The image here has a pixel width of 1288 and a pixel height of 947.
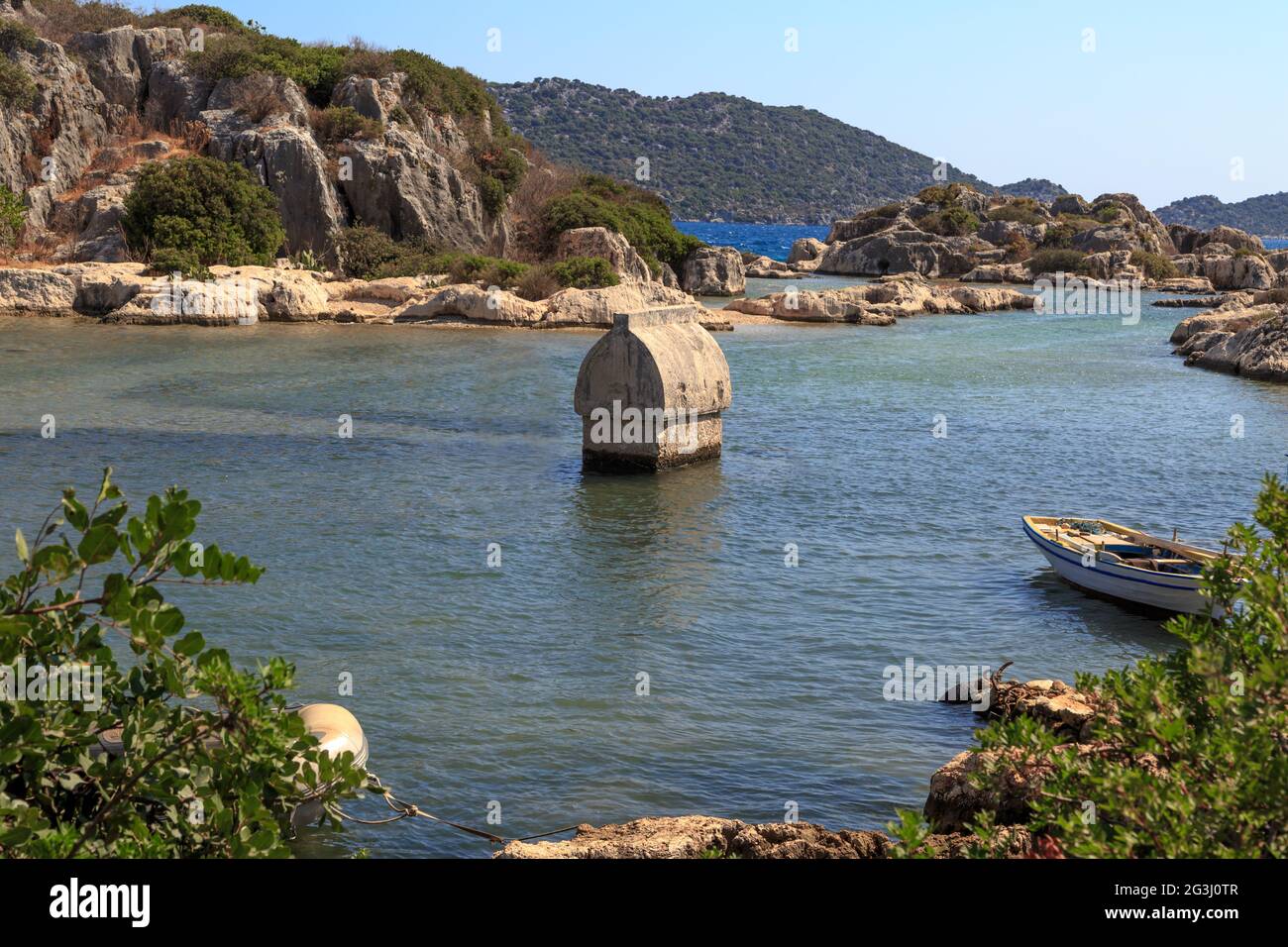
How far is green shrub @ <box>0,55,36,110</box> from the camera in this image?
45.5 m

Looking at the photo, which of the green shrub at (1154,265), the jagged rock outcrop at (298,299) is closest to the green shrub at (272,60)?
the jagged rock outcrop at (298,299)

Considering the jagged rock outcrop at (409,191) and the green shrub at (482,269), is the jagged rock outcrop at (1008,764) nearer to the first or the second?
the green shrub at (482,269)

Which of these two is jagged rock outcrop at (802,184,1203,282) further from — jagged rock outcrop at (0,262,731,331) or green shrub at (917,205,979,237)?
jagged rock outcrop at (0,262,731,331)

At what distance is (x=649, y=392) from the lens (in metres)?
20.8

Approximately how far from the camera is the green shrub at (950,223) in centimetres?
9369

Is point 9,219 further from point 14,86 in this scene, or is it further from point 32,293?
point 14,86

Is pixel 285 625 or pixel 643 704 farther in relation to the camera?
pixel 285 625

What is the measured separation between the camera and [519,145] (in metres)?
63.8

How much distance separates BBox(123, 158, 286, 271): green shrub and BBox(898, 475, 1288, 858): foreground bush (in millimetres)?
39744

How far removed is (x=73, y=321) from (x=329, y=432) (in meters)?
17.2

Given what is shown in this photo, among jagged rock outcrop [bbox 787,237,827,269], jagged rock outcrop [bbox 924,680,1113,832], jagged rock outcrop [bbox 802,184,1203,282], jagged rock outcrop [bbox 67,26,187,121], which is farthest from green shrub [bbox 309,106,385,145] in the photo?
jagged rock outcrop [bbox 787,237,827,269]
